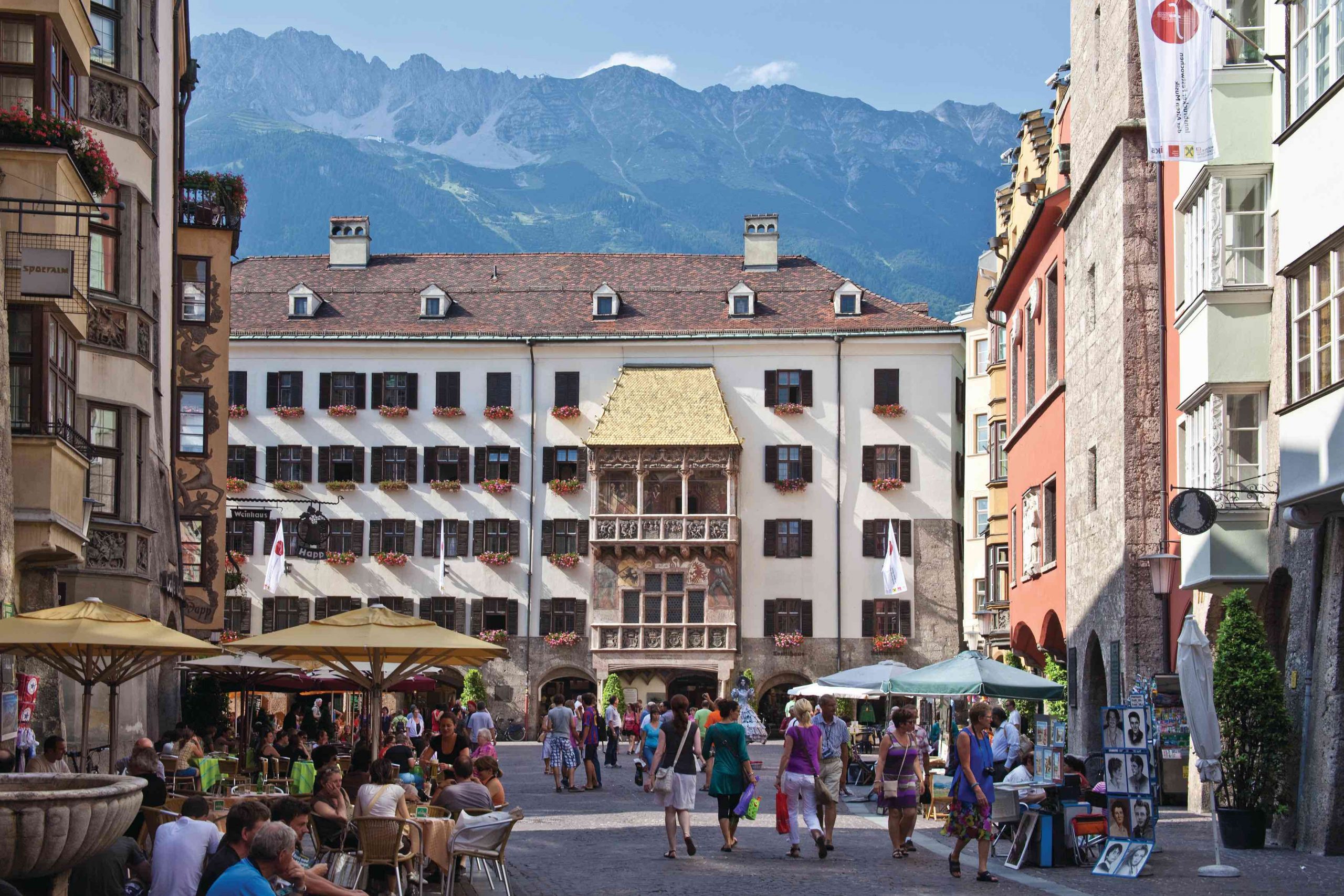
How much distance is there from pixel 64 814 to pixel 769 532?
55661mm

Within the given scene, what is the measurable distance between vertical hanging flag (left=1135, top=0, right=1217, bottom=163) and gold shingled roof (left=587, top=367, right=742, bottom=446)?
41802 millimetres

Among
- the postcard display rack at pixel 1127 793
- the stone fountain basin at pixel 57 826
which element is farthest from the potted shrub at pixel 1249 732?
the stone fountain basin at pixel 57 826

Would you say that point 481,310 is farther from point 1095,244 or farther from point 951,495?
point 1095,244

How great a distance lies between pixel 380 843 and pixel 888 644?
4971 centimetres

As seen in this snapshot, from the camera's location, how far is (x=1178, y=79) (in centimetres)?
2228

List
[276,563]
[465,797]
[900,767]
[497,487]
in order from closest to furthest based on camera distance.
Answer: [465,797] → [900,767] → [276,563] → [497,487]

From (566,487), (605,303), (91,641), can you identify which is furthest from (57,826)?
(605,303)

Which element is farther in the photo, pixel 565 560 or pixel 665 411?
pixel 665 411

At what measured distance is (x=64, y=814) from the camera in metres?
9.72

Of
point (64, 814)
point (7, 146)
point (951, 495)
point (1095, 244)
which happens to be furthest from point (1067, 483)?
point (951, 495)

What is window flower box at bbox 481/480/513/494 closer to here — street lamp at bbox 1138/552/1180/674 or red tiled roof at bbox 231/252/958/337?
red tiled roof at bbox 231/252/958/337

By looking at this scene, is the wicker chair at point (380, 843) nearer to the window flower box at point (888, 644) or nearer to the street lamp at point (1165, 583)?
the street lamp at point (1165, 583)

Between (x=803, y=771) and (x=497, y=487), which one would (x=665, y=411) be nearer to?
(x=497, y=487)

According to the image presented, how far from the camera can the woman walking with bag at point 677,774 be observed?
19.3 m
